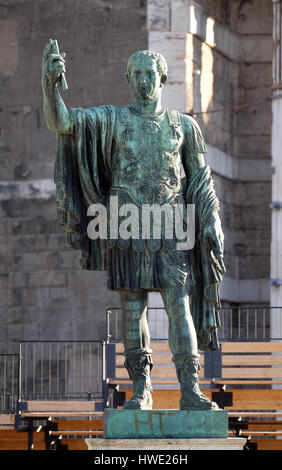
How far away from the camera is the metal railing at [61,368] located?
24.8 metres

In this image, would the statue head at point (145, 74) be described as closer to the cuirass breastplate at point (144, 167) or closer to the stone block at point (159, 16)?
the cuirass breastplate at point (144, 167)

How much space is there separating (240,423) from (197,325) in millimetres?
8650

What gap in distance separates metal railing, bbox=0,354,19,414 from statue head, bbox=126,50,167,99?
13.1 meters

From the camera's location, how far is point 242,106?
25.8 meters

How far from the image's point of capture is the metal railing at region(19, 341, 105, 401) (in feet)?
81.2

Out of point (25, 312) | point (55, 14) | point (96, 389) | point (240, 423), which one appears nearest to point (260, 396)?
point (240, 423)

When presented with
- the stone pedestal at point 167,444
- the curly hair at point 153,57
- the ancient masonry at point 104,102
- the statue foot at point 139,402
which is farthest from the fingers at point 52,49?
the ancient masonry at point 104,102

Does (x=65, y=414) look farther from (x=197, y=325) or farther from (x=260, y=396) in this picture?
(x=197, y=325)

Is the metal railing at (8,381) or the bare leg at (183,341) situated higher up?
the bare leg at (183,341)

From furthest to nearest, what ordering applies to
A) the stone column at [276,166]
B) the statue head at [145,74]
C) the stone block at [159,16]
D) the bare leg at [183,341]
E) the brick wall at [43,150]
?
1. the brick wall at [43,150]
2. the stone block at [159,16]
3. the stone column at [276,166]
4. the statue head at [145,74]
5. the bare leg at [183,341]

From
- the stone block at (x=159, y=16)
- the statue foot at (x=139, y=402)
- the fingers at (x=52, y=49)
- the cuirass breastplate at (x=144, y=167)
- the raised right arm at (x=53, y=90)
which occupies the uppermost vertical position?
the stone block at (x=159, y=16)

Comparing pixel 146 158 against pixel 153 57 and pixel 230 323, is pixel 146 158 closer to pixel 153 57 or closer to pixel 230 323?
pixel 153 57

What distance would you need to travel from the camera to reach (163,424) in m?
11.8

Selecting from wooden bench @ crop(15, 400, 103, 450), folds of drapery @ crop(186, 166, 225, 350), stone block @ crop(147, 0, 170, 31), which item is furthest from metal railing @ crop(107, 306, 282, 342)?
folds of drapery @ crop(186, 166, 225, 350)
